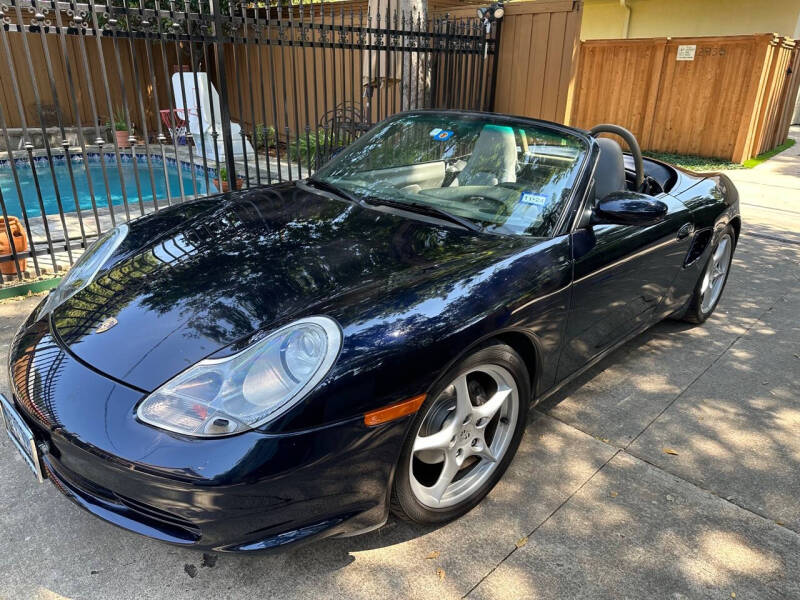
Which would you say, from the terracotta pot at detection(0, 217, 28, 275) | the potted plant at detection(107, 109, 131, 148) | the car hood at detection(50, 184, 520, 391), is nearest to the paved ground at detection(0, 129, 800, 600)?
the car hood at detection(50, 184, 520, 391)

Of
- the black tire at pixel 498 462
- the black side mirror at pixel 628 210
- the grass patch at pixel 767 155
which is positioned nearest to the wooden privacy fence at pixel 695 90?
the grass patch at pixel 767 155

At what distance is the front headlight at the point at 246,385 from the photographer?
167 centimetres

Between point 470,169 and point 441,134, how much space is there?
35cm

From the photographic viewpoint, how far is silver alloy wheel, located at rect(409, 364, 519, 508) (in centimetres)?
210

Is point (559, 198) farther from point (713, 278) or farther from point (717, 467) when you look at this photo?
point (713, 278)

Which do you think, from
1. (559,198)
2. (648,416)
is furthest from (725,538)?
(559,198)

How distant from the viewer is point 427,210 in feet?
9.09

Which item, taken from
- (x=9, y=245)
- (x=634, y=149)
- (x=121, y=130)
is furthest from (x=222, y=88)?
(x=121, y=130)

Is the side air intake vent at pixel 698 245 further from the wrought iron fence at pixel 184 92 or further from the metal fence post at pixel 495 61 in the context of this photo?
the metal fence post at pixel 495 61

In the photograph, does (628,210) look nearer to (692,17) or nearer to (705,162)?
(705,162)

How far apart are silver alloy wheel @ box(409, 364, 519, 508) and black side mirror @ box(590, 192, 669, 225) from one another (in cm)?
90

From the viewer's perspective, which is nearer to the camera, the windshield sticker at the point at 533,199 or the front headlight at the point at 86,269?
the front headlight at the point at 86,269

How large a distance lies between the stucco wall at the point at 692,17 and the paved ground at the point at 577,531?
556 inches

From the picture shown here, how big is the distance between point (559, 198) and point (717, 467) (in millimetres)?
1408
